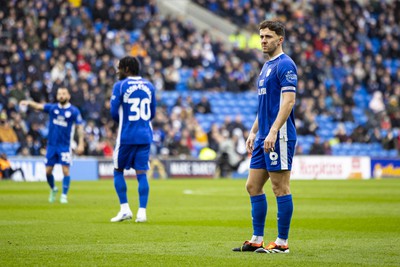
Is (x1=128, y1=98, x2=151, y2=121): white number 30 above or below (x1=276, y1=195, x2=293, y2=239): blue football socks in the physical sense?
above

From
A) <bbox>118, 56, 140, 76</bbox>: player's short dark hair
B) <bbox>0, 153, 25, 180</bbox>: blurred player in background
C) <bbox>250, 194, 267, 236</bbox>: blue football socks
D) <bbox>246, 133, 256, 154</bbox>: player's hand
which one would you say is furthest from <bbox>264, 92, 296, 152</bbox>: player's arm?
<bbox>0, 153, 25, 180</bbox>: blurred player in background

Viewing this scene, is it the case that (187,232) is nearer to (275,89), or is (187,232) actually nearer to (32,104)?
(275,89)

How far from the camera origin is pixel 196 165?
33.0 m

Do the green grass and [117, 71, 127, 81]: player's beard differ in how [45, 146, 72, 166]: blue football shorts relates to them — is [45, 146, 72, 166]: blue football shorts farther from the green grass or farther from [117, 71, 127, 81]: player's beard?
[117, 71, 127, 81]: player's beard

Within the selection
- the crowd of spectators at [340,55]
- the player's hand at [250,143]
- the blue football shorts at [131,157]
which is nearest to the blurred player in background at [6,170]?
the crowd of spectators at [340,55]

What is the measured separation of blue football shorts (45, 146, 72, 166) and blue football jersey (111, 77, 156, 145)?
16.1 ft

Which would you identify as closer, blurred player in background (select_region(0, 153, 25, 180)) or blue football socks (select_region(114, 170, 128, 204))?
blue football socks (select_region(114, 170, 128, 204))

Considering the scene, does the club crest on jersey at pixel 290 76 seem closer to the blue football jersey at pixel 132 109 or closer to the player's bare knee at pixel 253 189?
the player's bare knee at pixel 253 189

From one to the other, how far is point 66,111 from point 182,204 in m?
3.12

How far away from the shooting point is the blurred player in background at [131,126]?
13.5 metres

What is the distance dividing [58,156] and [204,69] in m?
19.8

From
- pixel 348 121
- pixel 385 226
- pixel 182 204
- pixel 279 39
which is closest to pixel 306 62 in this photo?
pixel 348 121

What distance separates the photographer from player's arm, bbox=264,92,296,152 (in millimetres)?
9117

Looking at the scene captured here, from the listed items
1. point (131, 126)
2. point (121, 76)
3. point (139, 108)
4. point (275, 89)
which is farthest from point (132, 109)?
point (275, 89)
